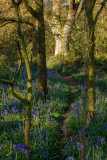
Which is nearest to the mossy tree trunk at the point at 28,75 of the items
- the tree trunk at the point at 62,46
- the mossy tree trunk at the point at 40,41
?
the mossy tree trunk at the point at 40,41

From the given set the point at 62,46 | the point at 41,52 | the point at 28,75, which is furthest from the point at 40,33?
the point at 62,46

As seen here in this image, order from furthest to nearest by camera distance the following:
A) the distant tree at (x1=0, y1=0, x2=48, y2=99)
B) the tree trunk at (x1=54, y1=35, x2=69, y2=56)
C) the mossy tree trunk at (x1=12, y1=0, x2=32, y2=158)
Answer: the tree trunk at (x1=54, y1=35, x2=69, y2=56) → the distant tree at (x1=0, y1=0, x2=48, y2=99) → the mossy tree trunk at (x1=12, y1=0, x2=32, y2=158)

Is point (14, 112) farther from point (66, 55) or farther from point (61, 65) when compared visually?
point (66, 55)

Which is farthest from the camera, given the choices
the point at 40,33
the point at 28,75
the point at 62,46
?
the point at 62,46

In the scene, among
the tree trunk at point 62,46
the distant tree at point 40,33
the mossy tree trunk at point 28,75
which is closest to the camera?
the mossy tree trunk at point 28,75

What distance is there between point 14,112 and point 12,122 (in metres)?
0.44

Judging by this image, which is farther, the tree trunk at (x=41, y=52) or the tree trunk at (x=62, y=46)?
the tree trunk at (x=62, y=46)

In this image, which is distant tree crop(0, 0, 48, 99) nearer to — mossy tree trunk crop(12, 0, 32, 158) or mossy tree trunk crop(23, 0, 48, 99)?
mossy tree trunk crop(23, 0, 48, 99)

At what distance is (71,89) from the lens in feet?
27.8

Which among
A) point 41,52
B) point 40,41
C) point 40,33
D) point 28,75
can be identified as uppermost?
point 40,33

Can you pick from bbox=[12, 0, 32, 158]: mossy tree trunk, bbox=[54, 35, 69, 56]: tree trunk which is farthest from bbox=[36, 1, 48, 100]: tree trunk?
bbox=[54, 35, 69, 56]: tree trunk

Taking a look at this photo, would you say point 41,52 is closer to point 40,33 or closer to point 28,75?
point 40,33

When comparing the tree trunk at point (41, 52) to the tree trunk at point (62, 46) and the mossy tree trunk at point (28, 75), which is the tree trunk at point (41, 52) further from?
the tree trunk at point (62, 46)

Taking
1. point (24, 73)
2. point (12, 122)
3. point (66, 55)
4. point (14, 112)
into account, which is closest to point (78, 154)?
point (12, 122)
